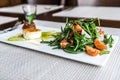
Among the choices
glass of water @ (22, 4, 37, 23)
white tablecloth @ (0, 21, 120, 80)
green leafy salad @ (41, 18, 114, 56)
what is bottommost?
white tablecloth @ (0, 21, 120, 80)

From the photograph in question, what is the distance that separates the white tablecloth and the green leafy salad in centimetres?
5

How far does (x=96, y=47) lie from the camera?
2.05 feet

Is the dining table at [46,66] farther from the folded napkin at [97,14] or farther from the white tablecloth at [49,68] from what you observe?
the folded napkin at [97,14]

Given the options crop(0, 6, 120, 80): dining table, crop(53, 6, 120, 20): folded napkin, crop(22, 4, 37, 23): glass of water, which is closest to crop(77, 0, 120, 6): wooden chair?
crop(53, 6, 120, 20): folded napkin

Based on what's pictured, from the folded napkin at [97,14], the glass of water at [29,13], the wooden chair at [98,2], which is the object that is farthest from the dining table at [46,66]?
the wooden chair at [98,2]

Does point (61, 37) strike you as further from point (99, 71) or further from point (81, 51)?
point (99, 71)

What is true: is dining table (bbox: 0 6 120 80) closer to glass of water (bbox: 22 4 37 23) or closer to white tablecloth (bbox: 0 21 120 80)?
white tablecloth (bbox: 0 21 120 80)

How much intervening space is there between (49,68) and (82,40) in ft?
0.58

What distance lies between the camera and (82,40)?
0.65 metres

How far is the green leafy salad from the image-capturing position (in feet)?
2.02

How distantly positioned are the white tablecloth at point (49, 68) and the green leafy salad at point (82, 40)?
47mm

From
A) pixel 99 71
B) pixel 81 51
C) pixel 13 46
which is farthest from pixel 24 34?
pixel 99 71

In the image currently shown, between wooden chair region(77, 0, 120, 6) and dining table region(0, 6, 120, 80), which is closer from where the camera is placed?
dining table region(0, 6, 120, 80)

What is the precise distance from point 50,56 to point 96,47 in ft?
0.59
